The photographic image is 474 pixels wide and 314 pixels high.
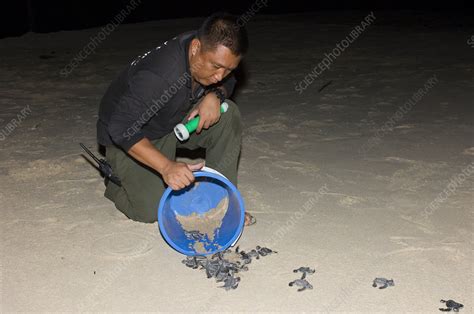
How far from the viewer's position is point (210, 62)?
7.68ft

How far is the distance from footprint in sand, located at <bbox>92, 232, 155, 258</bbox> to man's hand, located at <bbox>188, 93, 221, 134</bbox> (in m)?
0.53

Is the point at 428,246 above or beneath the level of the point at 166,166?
beneath

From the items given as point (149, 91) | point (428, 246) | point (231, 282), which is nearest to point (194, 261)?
point (231, 282)

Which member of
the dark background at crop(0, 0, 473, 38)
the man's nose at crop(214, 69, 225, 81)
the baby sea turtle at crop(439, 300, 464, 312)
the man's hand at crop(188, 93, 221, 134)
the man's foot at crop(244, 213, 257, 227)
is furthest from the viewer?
the dark background at crop(0, 0, 473, 38)

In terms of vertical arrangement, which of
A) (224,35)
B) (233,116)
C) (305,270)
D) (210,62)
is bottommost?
(305,270)

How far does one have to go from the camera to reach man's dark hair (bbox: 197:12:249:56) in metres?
2.29

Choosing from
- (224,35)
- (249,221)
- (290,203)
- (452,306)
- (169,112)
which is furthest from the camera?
(290,203)

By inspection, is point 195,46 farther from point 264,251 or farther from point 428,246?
point 428,246

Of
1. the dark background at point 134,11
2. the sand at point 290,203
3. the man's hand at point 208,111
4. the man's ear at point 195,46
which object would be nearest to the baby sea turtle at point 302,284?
the sand at point 290,203

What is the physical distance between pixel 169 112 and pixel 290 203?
775 millimetres

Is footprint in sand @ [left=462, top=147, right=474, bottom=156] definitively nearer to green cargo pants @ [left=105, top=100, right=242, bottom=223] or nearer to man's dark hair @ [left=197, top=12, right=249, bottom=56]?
green cargo pants @ [left=105, top=100, right=242, bottom=223]

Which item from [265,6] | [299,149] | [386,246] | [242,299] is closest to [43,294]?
[242,299]

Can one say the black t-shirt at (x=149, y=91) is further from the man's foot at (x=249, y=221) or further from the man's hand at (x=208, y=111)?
the man's foot at (x=249, y=221)

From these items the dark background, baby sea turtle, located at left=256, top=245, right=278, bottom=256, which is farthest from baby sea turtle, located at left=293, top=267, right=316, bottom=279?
the dark background
